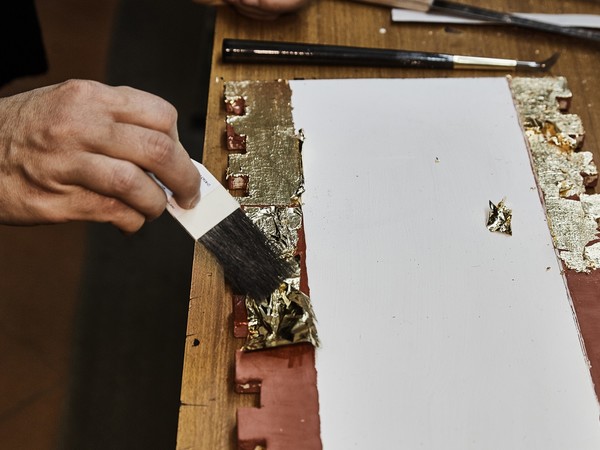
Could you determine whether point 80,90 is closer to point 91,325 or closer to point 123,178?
point 123,178

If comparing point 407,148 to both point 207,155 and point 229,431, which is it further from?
point 229,431

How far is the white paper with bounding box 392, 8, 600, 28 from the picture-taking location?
1.18 m

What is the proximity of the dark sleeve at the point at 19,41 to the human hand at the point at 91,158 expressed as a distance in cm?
63

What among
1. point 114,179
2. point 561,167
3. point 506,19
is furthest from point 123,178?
point 506,19

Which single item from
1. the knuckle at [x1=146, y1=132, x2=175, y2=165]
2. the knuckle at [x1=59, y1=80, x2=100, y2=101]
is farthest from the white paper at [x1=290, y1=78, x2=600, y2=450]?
the knuckle at [x1=59, y1=80, x2=100, y2=101]

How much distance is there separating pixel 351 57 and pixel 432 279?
447 mm

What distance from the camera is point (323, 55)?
1104 millimetres

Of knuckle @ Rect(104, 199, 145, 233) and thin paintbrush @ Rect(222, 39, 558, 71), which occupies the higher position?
thin paintbrush @ Rect(222, 39, 558, 71)

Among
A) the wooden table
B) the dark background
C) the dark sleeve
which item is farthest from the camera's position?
the dark background

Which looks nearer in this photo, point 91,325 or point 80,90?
point 80,90

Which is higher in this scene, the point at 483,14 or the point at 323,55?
the point at 483,14

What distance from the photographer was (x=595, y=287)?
0.88 metres

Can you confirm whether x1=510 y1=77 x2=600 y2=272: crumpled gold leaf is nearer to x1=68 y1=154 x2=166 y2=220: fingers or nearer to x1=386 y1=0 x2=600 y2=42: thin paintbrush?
x1=386 y1=0 x2=600 y2=42: thin paintbrush

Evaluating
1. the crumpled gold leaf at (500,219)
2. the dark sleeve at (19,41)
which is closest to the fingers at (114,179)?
the crumpled gold leaf at (500,219)
